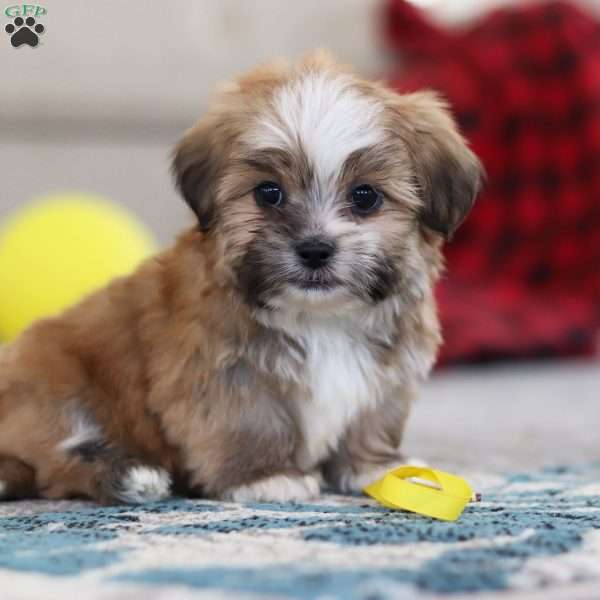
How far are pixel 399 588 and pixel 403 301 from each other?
1.01 metres

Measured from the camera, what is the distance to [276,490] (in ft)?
7.50

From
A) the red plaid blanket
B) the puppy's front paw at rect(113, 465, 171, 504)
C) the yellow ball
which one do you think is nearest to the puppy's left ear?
the puppy's front paw at rect(113, 465, 171, 504)

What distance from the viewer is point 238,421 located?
2295mm

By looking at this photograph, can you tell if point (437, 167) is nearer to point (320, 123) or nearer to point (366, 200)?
point (366, 200)

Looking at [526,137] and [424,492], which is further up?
[526,137]

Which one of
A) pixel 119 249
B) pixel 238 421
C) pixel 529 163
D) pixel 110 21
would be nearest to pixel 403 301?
pixel 238 421

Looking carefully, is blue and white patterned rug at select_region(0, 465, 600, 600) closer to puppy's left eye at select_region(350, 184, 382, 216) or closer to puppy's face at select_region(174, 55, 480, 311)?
puppy's face at select_region(174, 55, 480, 311)

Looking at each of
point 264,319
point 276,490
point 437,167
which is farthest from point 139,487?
point 437,167

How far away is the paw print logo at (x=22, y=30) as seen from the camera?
2514 millimetres

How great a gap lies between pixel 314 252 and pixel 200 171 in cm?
34

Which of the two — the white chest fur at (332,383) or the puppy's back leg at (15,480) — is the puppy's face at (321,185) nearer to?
the white chest fur at (332,383)

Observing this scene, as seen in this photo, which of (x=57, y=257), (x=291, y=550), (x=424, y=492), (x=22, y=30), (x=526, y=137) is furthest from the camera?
(x=526, y=137)

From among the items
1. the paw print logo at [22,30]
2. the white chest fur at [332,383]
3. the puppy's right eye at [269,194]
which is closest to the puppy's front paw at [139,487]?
the white chest fur at [332,383]

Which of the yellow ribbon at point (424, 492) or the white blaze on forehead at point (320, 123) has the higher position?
the white blaze on forehead at point (320, 123)
